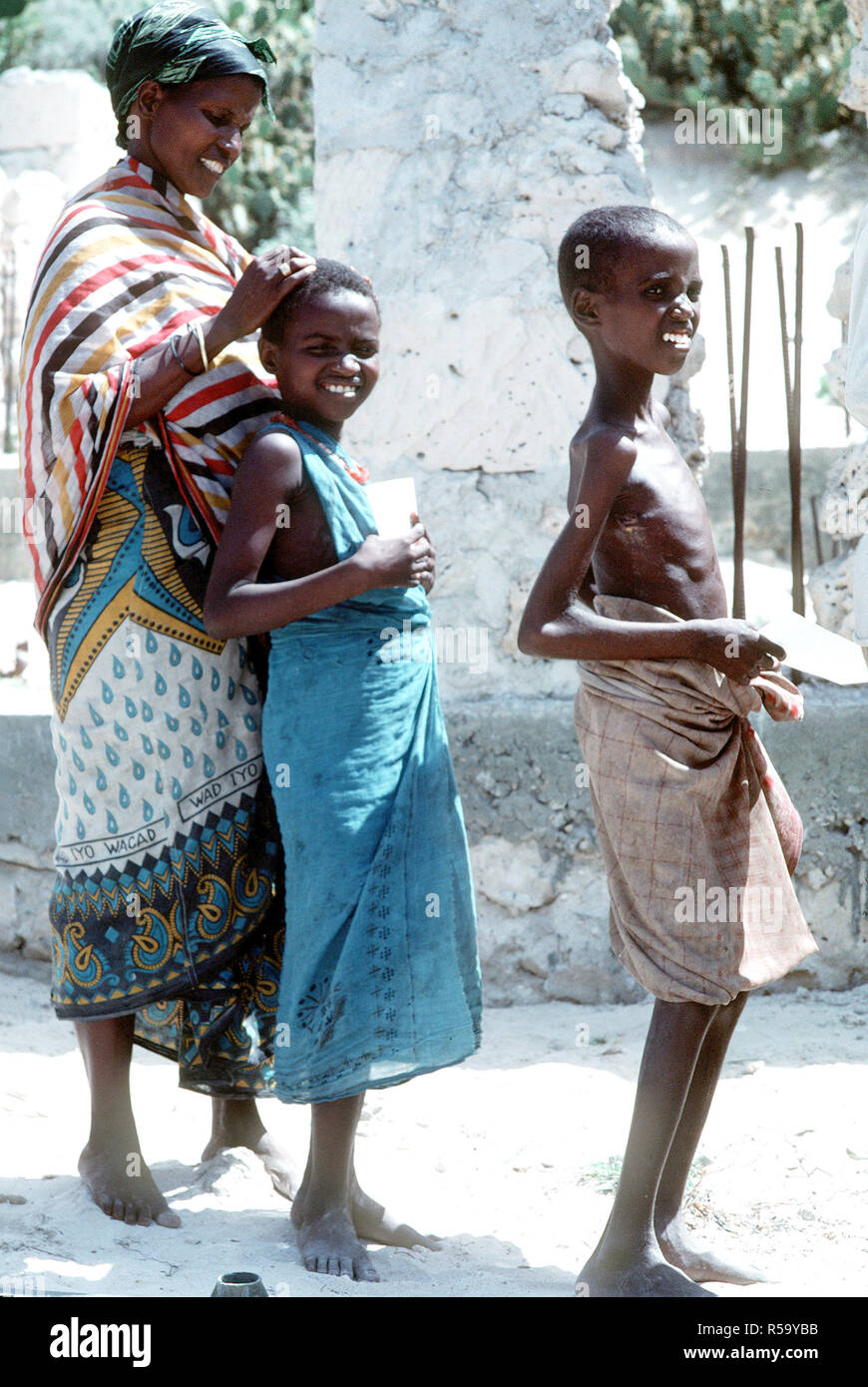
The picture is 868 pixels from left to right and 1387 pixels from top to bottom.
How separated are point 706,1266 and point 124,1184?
3.63 ft

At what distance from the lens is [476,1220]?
287cm

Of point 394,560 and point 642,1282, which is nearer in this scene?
point 642,1282

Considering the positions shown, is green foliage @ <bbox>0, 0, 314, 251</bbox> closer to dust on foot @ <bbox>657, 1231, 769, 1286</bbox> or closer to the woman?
the woman

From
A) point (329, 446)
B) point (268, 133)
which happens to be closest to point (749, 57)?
point (268, 133)

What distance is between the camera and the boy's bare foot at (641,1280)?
2.28 metres

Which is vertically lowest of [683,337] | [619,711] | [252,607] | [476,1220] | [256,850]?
[476,1220]

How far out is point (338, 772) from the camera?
257 centimetres

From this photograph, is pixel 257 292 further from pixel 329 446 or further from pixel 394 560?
pixel 394 560

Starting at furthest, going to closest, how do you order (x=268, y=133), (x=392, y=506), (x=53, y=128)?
(x=268, y=133), (x=53, y=128), (x=392, y=506)

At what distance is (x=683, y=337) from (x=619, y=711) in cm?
61

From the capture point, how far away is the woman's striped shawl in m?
2.64

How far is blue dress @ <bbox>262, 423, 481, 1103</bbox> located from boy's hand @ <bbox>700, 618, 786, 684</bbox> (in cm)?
60
